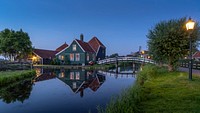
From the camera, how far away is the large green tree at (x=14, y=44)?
4669 cm

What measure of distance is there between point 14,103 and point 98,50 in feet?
129

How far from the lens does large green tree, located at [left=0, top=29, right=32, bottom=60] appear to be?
46688 millimetres

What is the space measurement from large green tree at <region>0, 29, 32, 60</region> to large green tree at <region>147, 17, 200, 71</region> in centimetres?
3812

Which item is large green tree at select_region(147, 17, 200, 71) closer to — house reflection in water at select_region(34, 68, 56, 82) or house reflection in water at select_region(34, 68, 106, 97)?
house reflection in water at select_region(34, 68, 106, 97)

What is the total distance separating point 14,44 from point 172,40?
1594 inches

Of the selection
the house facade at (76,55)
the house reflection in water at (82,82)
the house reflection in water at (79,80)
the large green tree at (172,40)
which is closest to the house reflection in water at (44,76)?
the house reflection in water at (79,80)

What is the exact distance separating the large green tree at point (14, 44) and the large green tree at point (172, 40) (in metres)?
38.1

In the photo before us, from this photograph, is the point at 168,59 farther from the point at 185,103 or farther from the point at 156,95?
the point at 185,103

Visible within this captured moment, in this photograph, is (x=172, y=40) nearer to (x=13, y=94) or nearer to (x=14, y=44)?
(x=13, y=94)

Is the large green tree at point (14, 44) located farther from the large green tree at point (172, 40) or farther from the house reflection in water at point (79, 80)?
the large green tree at point (172, 40)

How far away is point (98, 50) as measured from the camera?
49.8 metres

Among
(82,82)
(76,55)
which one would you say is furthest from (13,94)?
(76,55)

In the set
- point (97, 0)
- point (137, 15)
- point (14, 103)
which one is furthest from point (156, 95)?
point (137, 15)

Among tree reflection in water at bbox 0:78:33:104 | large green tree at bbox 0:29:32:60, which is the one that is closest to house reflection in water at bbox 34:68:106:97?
tree reflection in water at bbox 0:78:33:104
